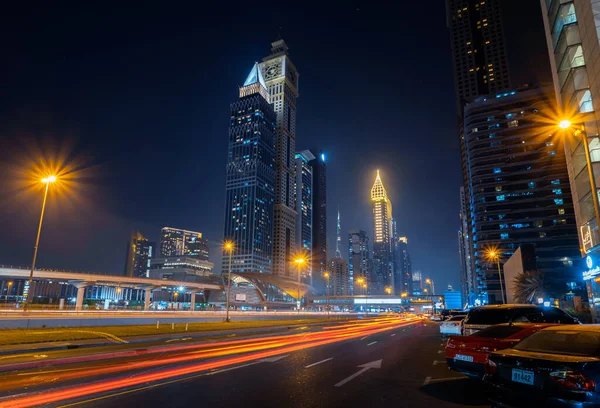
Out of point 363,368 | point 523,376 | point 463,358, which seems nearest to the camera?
point 523,376

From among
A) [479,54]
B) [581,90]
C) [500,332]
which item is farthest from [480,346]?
[479,54]

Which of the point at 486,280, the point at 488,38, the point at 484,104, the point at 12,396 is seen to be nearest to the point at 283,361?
the point at 12,396

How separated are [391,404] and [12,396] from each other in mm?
8669

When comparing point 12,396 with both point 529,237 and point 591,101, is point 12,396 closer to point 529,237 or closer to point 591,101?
point 591,101

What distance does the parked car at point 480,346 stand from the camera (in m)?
9.86

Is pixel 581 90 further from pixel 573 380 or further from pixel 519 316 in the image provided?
pixel 573 380

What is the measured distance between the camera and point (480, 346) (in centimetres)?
1009

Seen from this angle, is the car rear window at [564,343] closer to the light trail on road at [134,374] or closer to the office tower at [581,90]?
the light trail on road at [134,374]

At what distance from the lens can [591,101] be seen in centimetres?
3656

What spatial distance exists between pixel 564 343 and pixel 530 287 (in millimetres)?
62262

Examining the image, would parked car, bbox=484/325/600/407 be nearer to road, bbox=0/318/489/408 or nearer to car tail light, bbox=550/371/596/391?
car tail light, bbox=550/371/596/391

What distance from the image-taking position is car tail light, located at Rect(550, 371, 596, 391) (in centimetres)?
554

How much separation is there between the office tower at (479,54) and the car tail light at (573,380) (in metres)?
195

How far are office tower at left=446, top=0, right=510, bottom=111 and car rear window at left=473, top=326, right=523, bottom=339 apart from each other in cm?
19002
